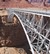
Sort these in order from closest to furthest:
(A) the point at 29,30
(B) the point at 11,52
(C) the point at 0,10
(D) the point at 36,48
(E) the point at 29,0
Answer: (D) the point at 36,48
(A) the point at 29,30
(B) the point at 11,52
(C) the point at 0,10
(E) the point at 29,0

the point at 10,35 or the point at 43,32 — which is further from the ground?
the point at 43,32

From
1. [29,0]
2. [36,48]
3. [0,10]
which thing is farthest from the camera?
[29,0]

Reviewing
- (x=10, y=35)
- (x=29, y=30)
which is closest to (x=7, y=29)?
(x=10, y=35)

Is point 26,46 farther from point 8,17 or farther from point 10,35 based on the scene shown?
point 8,17

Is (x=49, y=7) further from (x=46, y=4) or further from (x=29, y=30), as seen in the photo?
(x=29, y=30)

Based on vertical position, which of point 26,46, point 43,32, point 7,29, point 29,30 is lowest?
point 26,46

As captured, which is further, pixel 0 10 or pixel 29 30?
pixel 0 10

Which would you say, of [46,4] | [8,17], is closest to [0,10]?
[8,17]
